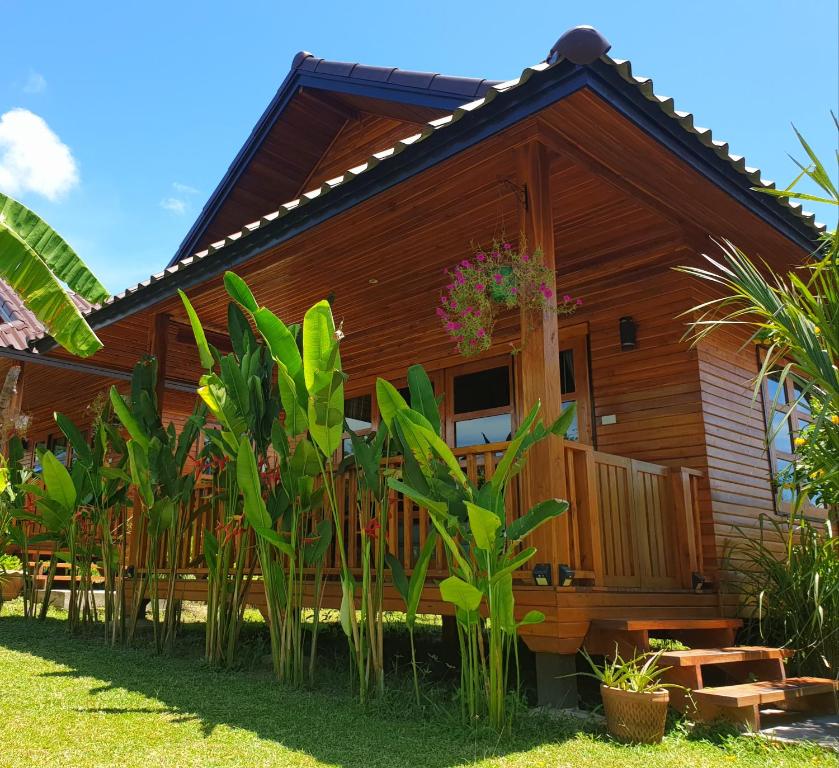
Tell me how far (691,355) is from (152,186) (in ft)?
54.8

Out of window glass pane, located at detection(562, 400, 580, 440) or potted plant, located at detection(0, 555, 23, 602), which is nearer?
window glass pane, located at detection(562, 400, 580, 440)

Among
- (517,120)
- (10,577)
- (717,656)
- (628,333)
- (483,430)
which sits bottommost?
(717,656)

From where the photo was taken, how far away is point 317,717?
13.1 feet

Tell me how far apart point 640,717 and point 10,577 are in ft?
30.1

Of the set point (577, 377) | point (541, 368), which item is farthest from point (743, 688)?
point (577, 377)

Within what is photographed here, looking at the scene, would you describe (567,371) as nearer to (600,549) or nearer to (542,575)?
(600,549)

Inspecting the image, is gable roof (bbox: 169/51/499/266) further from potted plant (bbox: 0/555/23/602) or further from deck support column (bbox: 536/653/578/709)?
deck support column (bbox: 536/653/578/709)

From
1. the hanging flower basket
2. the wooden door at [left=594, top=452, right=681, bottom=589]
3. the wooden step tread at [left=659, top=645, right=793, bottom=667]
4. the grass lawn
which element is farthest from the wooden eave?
the grass lawn

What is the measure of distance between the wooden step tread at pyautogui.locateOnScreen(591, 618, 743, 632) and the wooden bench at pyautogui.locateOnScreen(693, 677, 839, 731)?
495mm

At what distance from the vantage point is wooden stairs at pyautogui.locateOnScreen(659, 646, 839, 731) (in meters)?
3.89

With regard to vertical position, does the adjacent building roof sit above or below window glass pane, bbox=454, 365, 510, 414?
above

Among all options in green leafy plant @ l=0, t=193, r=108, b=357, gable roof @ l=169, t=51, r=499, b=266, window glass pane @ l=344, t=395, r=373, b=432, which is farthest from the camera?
window glass pane @ l=344, t=395, r=373, b=432

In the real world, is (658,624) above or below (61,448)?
below

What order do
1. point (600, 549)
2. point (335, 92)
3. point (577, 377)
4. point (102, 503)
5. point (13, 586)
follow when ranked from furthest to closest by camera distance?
point (13, 586) < point (335, 92) < point (577, 377) < point (102, 503) < point (600, 549)
